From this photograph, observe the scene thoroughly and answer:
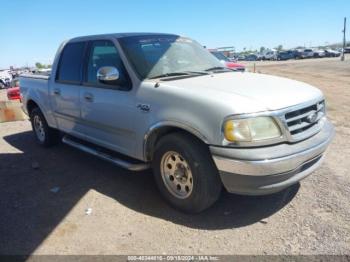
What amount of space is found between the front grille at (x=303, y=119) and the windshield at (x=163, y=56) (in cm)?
153

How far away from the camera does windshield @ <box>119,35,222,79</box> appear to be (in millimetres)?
4227

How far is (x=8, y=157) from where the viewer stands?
639 cm

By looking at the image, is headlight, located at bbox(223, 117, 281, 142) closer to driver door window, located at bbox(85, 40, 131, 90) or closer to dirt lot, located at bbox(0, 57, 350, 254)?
dirt lot, located at bbox(0, 57, 350, 254)

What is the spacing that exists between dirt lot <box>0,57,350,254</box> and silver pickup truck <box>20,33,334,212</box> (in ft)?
1.17

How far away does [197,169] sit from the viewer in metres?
3.44

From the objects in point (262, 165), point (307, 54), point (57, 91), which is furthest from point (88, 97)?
point (307, 54)

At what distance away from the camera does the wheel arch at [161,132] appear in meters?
3.38

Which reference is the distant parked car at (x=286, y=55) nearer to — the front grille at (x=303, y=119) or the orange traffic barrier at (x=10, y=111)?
the orange traffic barrier at (x=10, y=111)

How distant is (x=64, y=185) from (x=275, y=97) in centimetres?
309

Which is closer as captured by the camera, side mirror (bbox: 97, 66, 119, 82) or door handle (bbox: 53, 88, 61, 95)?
side mirror (bbox: 97, 66, 119, 82)

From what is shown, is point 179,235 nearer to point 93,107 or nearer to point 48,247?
point 48,247

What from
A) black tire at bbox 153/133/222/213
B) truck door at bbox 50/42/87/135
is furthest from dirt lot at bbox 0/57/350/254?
truck door at bbox 50/42/87/135

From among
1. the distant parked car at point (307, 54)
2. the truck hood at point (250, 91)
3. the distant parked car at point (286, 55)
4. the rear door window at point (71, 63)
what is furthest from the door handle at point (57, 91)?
the distant parked car at point (286, 55)

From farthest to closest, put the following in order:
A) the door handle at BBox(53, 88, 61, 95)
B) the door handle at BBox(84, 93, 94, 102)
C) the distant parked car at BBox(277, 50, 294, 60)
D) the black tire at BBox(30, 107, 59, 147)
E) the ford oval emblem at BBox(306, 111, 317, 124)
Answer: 1. the distant parked car at BBox(277, 50, 294, 60)
2. the black tire at BBox(30, 107, 59, 147)
3. the door handle at BBox(53, 88, 61, 95)
4. the door handle at BBox(84, 93, 94, 102)
5. the ford oval emblem at BBox(306, 111, 317, 124)
